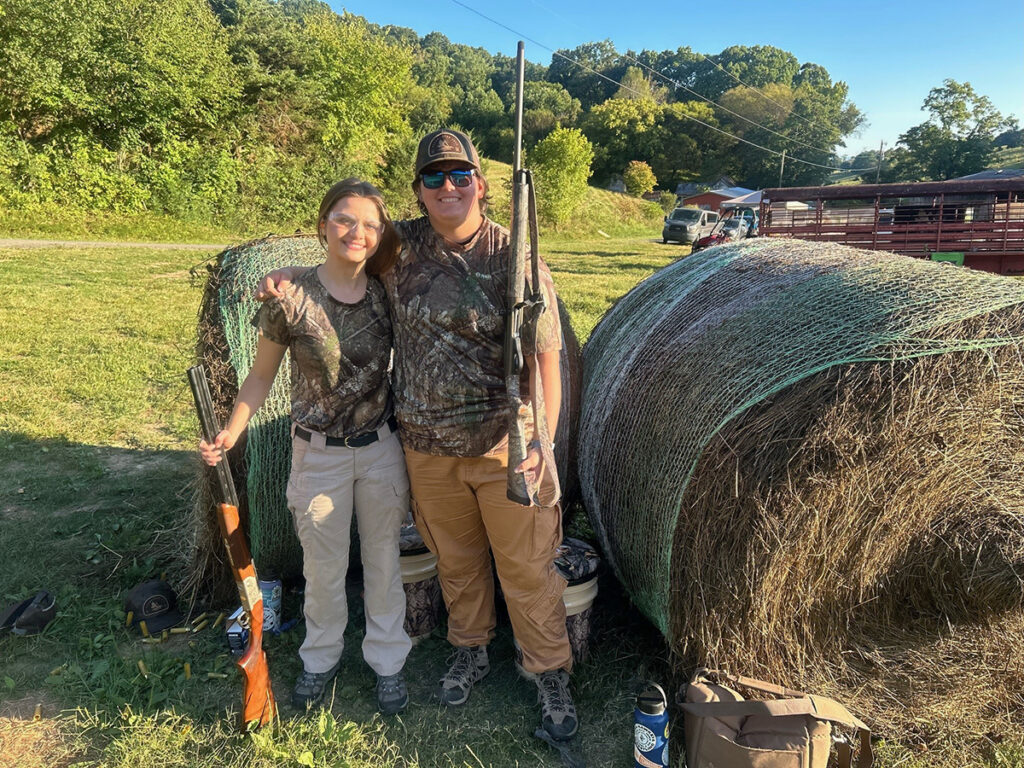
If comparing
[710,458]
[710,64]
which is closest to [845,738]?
[710,458]

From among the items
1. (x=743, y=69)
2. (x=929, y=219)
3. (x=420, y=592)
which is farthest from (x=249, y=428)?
(x=743, y=69)

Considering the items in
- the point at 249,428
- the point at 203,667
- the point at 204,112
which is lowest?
the point at 203,667

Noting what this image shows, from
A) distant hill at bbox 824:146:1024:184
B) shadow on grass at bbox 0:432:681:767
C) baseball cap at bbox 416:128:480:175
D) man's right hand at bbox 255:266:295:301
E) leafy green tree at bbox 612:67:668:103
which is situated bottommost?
shadow on grass at bbox 0:432:681:767

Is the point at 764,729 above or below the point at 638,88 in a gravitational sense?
below

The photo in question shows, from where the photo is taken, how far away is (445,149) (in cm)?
261

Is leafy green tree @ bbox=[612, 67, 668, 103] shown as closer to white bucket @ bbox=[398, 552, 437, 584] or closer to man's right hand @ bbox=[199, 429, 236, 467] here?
white bucket @ bbox=[398, 552, 437, 584]

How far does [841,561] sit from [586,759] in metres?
1.32

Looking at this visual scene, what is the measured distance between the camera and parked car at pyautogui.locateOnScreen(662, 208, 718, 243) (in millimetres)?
31266

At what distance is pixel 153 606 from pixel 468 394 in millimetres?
2208

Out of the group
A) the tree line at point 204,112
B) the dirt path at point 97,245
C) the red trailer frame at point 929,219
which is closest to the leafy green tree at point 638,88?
the tree line at point 204,112

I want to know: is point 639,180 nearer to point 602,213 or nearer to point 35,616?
point 602,213

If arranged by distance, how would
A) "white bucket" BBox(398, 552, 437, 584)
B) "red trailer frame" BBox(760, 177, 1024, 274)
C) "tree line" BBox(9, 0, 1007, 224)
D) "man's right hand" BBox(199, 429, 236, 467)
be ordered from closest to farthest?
"man's right hand" BBox(199, 429, 236, 467) → "white bucket" BBox(398, 552, 437, 584) → "red trailer frame" BBox(760, 177, 1024, 274) → "tree line" BBox(9, 0, 1007, 224)

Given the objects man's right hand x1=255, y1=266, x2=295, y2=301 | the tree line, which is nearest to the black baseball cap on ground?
man's right hand x1=255, y1=266, x2=295, y2=301

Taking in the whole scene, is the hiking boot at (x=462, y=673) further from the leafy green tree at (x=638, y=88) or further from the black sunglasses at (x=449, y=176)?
the leafy green tree at (x=638, y=88)
